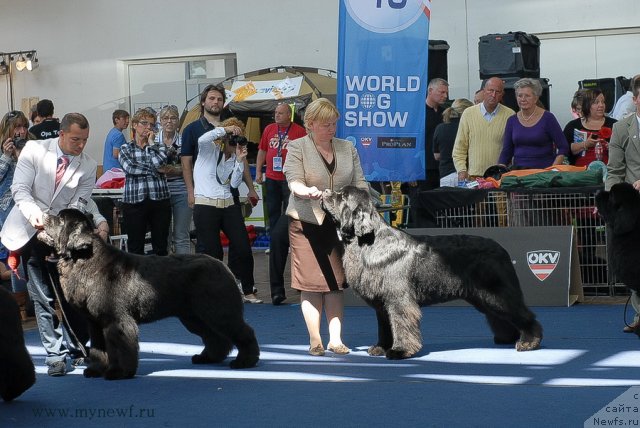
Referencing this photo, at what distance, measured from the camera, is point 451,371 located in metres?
6.00

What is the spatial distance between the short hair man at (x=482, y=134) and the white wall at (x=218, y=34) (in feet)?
18.5

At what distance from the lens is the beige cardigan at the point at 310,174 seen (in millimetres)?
6527

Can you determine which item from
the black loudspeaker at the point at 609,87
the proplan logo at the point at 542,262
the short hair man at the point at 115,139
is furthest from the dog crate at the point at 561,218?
the short hair man at the point at 115,139

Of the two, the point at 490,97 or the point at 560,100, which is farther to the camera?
the point at 560,100

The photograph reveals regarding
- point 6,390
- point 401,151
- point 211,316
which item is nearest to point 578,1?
point 401,151

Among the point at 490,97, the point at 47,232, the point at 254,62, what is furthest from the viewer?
the point at 254,62

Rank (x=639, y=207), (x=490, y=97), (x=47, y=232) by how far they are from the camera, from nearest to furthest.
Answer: (x=47, y=232), (x=639, y=207), (x=490, y=97)

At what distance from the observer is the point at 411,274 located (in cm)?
640

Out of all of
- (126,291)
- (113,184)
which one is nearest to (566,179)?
(126,291)

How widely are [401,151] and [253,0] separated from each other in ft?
27.5

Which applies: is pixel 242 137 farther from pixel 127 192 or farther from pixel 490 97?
pixel 490 97

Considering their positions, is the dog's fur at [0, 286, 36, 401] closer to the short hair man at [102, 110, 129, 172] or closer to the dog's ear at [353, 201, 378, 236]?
the dog's ear at [353, 201, 378, 236]

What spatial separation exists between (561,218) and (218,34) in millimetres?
9500

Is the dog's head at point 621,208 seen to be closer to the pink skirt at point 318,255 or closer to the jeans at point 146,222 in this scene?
the pink skirt at point 318,255
